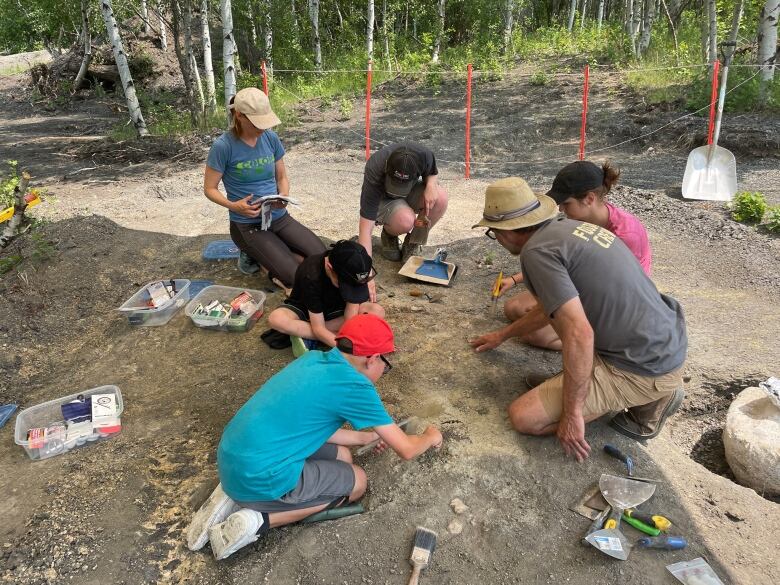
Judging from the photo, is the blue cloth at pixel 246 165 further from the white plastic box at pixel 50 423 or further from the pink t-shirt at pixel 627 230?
the pink t-shirt at pixel 627 230

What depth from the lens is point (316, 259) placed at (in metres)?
3.37

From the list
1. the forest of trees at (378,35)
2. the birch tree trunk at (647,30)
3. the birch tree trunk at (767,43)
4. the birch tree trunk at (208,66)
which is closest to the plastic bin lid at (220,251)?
the forest of trees at (378,35)

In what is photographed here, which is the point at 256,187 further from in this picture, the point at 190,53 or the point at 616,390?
the point at 190,53

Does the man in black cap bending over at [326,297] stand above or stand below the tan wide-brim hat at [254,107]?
below

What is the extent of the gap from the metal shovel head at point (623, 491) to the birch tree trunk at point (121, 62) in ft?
34.2

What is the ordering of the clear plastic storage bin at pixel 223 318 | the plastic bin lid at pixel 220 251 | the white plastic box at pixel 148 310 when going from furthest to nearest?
the plastic bin lid at pixel 220 251 → the white plastic box at pixel 148 310 → the clear plastic storage bin at pixel 223 318

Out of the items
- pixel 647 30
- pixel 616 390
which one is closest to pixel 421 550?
pixel 616 390

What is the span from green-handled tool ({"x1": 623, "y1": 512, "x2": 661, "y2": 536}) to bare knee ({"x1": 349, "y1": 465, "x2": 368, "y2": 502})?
113 cm

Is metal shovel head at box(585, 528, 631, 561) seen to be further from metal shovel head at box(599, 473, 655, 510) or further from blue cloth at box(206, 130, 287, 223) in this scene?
blue cloth at box(206, 130, 287, 223)

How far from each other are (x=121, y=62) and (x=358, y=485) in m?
10.2

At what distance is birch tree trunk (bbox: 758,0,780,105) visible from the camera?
8.06 metres

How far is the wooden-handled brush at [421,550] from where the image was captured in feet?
6.93

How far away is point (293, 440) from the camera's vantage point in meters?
2.14

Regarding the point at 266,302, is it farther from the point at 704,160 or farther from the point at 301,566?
the point at 704,160
